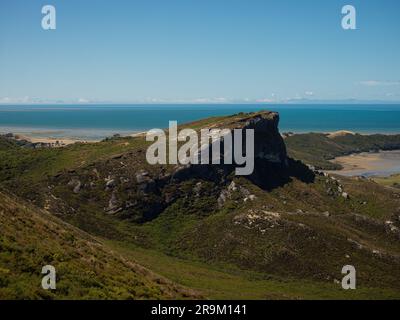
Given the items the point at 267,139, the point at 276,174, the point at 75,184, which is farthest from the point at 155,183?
the point at 267,139

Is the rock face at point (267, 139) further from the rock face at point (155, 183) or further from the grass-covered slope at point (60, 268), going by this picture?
the grass-covered slope at point (60, 268)

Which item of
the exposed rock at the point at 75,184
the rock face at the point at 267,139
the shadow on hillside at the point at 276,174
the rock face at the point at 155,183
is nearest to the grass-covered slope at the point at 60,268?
the rock face at the point at 155,183

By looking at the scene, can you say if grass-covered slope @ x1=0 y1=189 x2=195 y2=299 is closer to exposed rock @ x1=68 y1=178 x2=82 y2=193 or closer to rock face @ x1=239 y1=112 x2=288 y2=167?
exposed rock @ x1=68 y1=178 x2=82 y2=193

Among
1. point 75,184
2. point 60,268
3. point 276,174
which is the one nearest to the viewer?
point 60,268

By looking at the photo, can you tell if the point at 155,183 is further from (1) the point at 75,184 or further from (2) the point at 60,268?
(2) the point at 60,268

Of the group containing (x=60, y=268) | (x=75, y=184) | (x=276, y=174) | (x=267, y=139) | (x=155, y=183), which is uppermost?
(x=267, y=139)

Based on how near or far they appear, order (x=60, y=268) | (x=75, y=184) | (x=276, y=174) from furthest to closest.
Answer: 1. (x=276, y=174)
2. (x=75, y=184)
3. (x=60, y=268)
